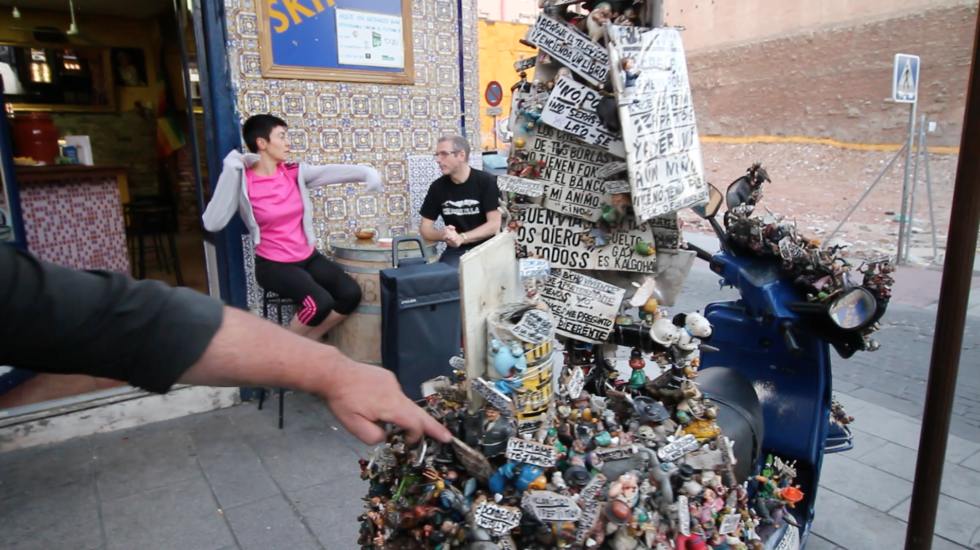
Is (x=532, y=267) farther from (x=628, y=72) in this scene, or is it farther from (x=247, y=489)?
(x=247, y=489)

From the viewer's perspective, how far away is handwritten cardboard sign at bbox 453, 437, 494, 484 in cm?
145

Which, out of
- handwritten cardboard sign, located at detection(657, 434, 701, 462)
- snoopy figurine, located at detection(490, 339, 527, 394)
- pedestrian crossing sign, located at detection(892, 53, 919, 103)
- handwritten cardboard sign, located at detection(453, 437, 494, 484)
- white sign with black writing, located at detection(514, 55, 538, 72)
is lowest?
handwritten cardboard sign, located at detection(657, 434, 701, 462)

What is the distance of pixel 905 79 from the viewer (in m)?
8.23

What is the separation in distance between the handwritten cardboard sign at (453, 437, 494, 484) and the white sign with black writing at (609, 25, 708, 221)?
2.56 ft

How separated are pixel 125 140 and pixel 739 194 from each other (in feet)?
28.2

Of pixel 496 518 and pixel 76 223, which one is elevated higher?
pixel 76 223

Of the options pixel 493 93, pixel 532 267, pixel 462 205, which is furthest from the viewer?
pixel 493 93

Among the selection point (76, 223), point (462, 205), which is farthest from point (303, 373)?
point (76, 223)

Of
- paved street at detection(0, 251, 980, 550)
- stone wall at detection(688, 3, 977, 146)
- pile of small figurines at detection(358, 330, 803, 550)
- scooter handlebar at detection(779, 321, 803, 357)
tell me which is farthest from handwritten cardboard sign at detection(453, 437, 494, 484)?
stone wall at detection(688, 3, 977, 146)

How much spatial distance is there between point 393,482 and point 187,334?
71 centimetres

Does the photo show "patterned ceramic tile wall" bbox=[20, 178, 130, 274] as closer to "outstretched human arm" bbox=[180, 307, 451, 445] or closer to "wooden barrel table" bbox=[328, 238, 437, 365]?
"wooden barrel table" bbox=[328, 238, 437, 365]

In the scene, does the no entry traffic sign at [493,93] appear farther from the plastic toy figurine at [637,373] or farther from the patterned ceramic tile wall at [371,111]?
the plastic toy figurine at [637,373]

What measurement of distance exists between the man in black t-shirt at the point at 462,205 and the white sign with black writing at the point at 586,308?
2.57 meters

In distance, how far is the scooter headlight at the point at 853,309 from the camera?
192cm
